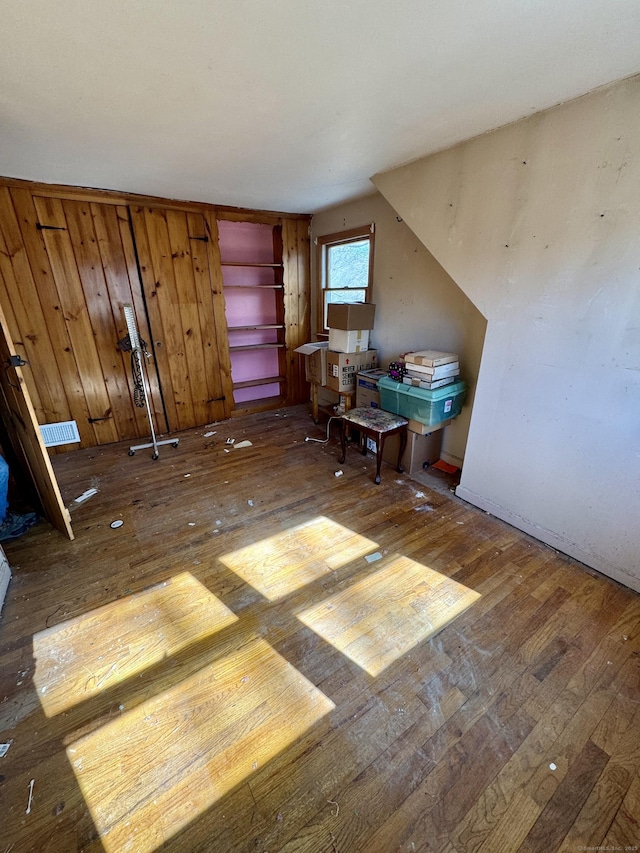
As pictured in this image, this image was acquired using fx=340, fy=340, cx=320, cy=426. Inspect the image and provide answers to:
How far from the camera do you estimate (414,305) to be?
3070mm

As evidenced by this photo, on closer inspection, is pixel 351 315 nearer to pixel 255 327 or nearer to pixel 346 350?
pixel 346 350

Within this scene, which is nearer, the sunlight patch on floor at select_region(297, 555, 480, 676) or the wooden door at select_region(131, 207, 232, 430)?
the sunlight patch on floor at select_region(297, 555, 480, 676)

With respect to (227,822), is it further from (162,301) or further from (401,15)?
(162,301)

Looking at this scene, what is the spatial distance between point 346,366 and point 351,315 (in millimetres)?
484

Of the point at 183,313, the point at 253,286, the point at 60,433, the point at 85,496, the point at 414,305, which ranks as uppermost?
the point at 253,286

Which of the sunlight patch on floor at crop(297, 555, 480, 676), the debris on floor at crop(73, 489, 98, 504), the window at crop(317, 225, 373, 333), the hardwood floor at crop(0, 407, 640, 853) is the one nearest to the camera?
the hardwood floor at crop(0, 407, 640, 853)

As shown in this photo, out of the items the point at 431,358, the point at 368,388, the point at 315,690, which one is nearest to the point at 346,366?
the point at 368,388

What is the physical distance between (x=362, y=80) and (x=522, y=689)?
2613 mm

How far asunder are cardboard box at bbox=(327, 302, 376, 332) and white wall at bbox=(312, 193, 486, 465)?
17cm

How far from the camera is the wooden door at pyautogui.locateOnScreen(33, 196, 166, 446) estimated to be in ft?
9.96

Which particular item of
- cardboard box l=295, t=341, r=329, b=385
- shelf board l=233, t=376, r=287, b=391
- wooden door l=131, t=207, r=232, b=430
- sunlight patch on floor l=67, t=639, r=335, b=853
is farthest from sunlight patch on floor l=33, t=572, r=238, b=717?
shelf board l=233, t=376, r=287, b=391

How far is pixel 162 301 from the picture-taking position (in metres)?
3.56

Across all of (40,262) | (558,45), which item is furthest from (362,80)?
(40,262)

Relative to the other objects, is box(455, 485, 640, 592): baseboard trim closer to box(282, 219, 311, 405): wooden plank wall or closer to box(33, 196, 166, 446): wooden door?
box(282, 219, 311, 405): wooden plank wall
